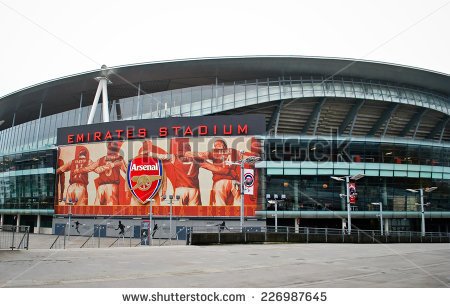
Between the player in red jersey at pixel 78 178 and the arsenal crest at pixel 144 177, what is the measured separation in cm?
741

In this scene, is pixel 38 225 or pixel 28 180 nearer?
pixel 28 180

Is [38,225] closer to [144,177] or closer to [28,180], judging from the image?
[28,180]

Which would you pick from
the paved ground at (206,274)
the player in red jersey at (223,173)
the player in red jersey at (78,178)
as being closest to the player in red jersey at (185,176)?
the player in red jersey at (223,173)

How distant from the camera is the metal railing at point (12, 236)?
21.9 metres

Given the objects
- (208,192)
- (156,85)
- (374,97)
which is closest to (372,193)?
(374,97)

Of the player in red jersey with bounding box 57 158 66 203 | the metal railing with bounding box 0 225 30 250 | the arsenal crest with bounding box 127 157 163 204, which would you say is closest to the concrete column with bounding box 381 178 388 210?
the arsenal crest with bounding box 127 157 163 204

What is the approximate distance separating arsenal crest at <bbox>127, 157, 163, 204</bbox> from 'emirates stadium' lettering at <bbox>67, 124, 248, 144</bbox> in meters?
3.60

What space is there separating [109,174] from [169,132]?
9.99 metres

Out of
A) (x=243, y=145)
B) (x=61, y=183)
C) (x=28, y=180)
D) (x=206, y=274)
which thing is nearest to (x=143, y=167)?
(x=243, y=145)

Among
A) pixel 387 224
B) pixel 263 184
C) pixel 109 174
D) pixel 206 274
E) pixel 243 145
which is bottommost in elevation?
pixel 387 224

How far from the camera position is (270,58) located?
2340 inches

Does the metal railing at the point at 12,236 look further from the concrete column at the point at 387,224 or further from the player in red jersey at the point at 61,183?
the concrete column at the point at 387,224

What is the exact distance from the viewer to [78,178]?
59438mm

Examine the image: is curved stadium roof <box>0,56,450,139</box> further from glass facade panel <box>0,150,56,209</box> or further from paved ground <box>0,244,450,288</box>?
paved ground <box>0,244,450,288</box>
